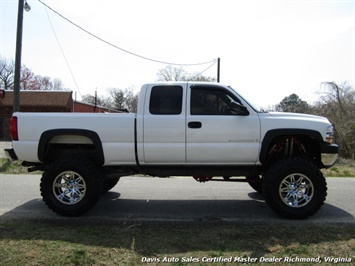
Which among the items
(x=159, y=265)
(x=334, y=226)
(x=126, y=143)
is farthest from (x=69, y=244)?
(x=334, y=226)

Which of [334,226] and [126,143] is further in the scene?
[126,143]

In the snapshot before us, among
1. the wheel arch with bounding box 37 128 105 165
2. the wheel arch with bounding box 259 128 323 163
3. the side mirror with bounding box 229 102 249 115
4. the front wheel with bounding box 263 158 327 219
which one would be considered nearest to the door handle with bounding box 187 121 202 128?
the side mirror with bounding box 229 102 249 115

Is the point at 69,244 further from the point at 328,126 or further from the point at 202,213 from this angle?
the point at 328,126

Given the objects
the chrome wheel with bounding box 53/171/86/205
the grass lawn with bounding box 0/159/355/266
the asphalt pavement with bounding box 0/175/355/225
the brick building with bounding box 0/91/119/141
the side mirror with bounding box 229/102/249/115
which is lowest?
the asphalt pavement with bounding box 0/175/355/225

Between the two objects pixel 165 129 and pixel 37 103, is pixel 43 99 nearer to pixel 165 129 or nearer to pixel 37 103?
pixel 37 103

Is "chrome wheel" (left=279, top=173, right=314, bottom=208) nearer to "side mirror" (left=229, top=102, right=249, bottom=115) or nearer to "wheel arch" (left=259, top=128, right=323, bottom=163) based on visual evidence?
"wheel arch" (left=259, top=128, right=323, bottom=163)

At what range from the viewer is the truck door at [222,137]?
5.64m

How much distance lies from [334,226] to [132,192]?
4279 mm

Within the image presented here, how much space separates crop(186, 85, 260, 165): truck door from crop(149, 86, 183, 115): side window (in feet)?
0.78

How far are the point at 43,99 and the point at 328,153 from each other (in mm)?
28870

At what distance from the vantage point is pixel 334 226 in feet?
16.8

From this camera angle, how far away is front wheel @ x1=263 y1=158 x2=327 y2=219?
5547mm

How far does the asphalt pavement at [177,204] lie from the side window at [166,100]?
1.77 meters

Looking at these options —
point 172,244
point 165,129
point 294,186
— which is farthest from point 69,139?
point 294,186
